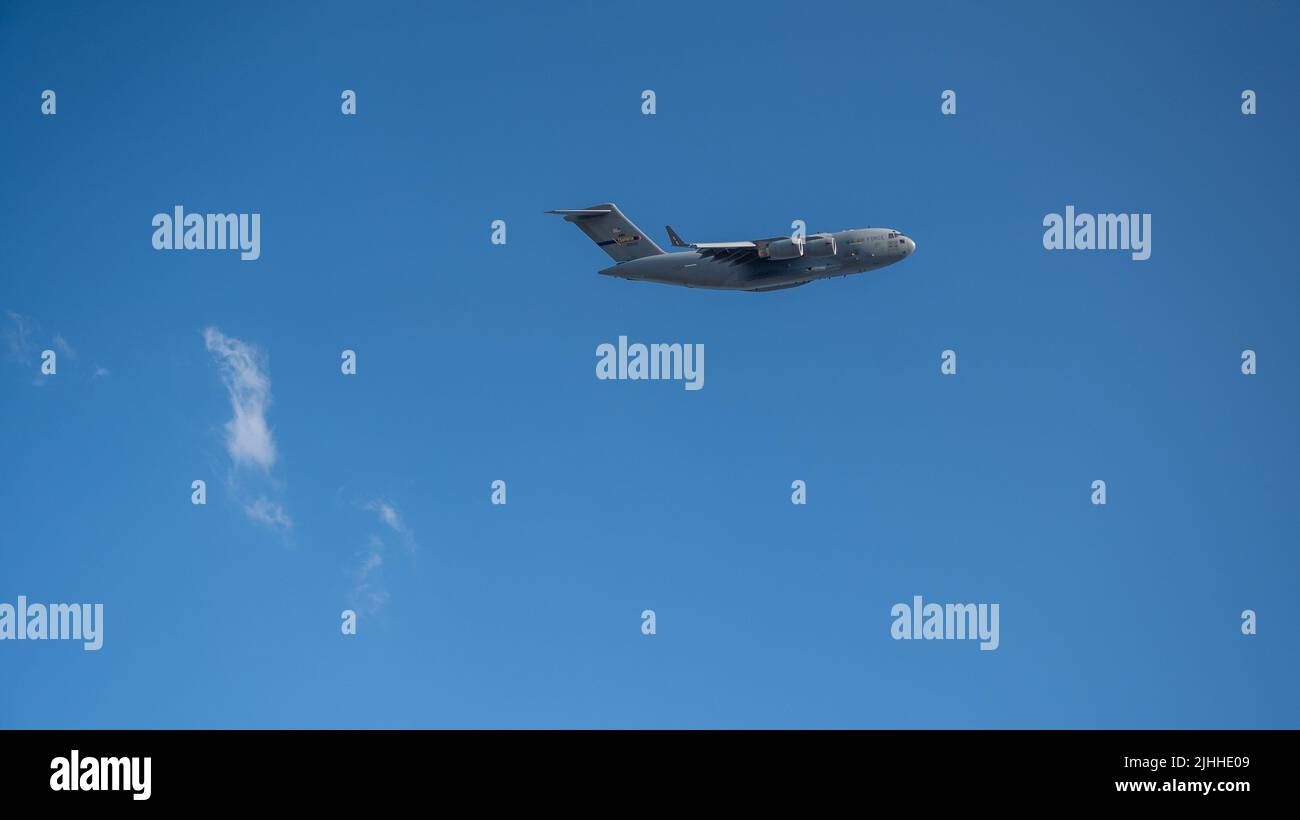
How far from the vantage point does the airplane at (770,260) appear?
4988 centimetres

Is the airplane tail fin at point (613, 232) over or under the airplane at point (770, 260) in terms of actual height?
over

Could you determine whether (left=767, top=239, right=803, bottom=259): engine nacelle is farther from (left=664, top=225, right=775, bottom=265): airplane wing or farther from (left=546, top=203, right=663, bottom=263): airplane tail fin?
(left=546, top=203, right=663, bottom=263): airplane tail fin

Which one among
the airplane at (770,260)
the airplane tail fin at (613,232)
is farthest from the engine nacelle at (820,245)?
the airplane tail fin at (613,232)

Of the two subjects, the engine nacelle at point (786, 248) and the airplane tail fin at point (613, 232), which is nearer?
the engine nacelle at point (786, 248)

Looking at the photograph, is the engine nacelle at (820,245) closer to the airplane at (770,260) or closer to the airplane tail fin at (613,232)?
the airplane at (770,260)

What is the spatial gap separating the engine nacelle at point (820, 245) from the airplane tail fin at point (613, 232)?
6.78 metres

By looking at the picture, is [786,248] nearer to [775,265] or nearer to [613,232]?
[775,265]

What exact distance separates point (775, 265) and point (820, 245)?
6.03ft

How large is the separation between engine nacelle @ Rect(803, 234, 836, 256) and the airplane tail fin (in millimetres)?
6782

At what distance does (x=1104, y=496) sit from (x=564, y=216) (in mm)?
23492

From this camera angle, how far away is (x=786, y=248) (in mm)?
49844

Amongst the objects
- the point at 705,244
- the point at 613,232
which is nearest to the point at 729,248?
the point at 705,244
